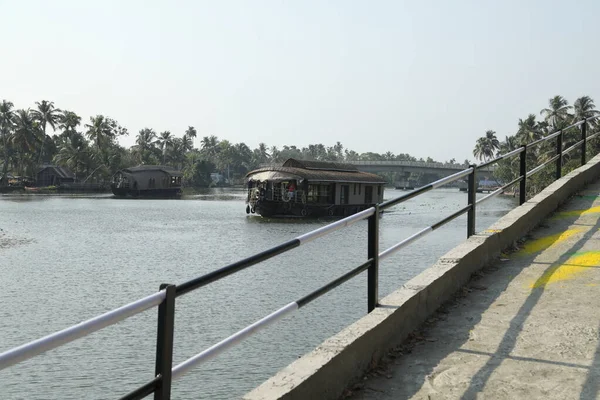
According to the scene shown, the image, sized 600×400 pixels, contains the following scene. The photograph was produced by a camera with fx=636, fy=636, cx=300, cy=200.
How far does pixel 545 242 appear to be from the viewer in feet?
26.2

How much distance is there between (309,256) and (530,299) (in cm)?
2422

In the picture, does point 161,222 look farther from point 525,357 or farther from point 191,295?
point 525,357

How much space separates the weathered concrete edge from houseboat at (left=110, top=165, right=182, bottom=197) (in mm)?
92421

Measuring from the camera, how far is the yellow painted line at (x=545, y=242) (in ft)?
25.2

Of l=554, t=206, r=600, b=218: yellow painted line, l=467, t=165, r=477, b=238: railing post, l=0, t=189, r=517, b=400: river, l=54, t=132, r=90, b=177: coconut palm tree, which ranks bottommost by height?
l=0, t=189, r=517, b=400: river

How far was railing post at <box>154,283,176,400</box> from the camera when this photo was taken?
2594 millimetres

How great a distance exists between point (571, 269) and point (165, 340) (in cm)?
526

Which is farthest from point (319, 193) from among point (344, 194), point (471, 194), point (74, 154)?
point (74, 154)

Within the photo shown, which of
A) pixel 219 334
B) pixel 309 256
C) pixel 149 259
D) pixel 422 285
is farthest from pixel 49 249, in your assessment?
pixel 422 285

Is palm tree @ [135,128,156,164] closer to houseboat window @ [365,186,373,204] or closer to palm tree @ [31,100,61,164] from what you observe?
palm tree @ [31,100,61,164]

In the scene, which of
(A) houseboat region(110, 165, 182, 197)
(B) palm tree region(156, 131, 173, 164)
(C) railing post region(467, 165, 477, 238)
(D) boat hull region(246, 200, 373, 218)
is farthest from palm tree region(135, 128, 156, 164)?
(C) railing post region(467, 165, 477, 238)

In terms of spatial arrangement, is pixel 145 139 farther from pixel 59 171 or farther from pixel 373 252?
pixel 373 252

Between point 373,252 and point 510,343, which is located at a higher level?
point 373,252

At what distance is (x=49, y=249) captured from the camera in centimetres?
3331
